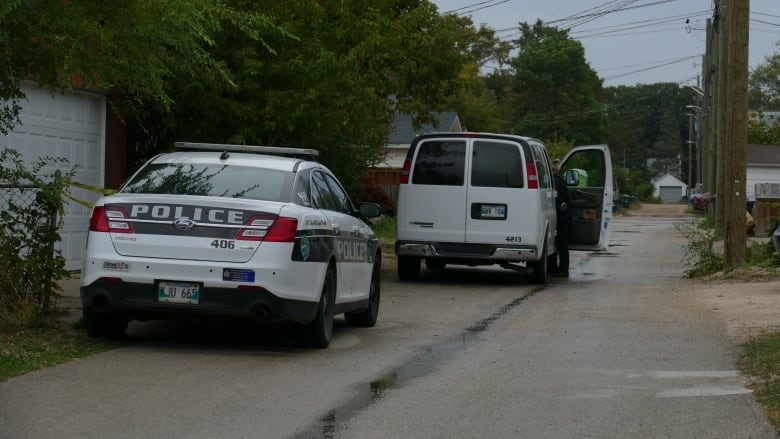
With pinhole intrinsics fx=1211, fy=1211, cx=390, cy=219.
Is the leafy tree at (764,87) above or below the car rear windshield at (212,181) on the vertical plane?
above

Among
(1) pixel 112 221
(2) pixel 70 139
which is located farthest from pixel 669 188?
(1) pixel 112 221

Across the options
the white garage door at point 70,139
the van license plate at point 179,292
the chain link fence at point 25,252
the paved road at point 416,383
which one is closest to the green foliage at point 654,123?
the white garage door at point 70,139

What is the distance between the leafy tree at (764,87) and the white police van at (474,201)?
94.3 metres

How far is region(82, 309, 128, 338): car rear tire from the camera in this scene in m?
10.1

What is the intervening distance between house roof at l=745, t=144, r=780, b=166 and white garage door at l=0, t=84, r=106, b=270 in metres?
45.4

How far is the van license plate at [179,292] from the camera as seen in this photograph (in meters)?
9.41

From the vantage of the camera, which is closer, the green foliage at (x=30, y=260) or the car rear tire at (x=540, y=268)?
the green foliage at (x=30, y=260)

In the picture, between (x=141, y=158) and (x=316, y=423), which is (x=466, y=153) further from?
(x=316, y=423)

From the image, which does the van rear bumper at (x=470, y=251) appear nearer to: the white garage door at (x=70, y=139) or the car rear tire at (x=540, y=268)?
the car rear tire at (x=540, y=268)

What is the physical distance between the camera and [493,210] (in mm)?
17641

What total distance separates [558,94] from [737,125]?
259ft

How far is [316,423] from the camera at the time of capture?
23.3ft

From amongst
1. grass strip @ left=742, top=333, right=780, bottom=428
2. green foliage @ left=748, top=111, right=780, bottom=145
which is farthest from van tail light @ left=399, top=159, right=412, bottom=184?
green foliage @ left=748, top=111, right=780, bottom=145

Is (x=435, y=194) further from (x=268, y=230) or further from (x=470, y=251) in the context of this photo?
(x=268, y=230)
